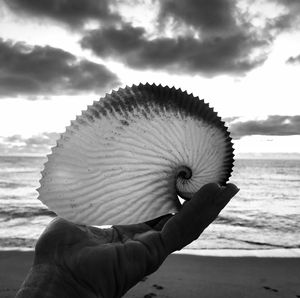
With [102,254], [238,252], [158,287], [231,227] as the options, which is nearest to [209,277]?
[158,287]

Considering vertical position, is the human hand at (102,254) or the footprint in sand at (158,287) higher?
the human hand at (102,254)

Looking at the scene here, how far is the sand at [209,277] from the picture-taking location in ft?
18.8

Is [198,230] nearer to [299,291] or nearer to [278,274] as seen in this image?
[299,291]

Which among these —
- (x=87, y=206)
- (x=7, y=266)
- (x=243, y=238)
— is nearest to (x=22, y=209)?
(x=7, y=266)

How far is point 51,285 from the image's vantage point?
165cm

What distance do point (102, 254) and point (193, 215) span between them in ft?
1.55

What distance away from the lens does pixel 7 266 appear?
7.00 metres

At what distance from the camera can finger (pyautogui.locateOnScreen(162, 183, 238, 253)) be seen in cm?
178

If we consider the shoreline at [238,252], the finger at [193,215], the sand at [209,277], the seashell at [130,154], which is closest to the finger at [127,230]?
the seashell at [130,154]

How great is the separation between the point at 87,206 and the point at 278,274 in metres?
5.86

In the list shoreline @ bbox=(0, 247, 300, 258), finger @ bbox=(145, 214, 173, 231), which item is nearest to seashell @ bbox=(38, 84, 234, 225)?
finger @ bbox=(145, 214, 173, 231)

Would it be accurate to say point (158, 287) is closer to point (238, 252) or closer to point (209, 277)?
point (209, 277)

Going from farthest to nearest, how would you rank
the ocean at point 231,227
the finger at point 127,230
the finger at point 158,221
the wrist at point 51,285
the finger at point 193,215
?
the ocean at point 231,227
the finger at point 158,221
the finger at point 127,230
the finger at point 193,215
the wrist at point 51,285

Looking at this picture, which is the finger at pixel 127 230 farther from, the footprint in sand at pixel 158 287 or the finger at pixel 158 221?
the footprint in sand at pixel 158 287
